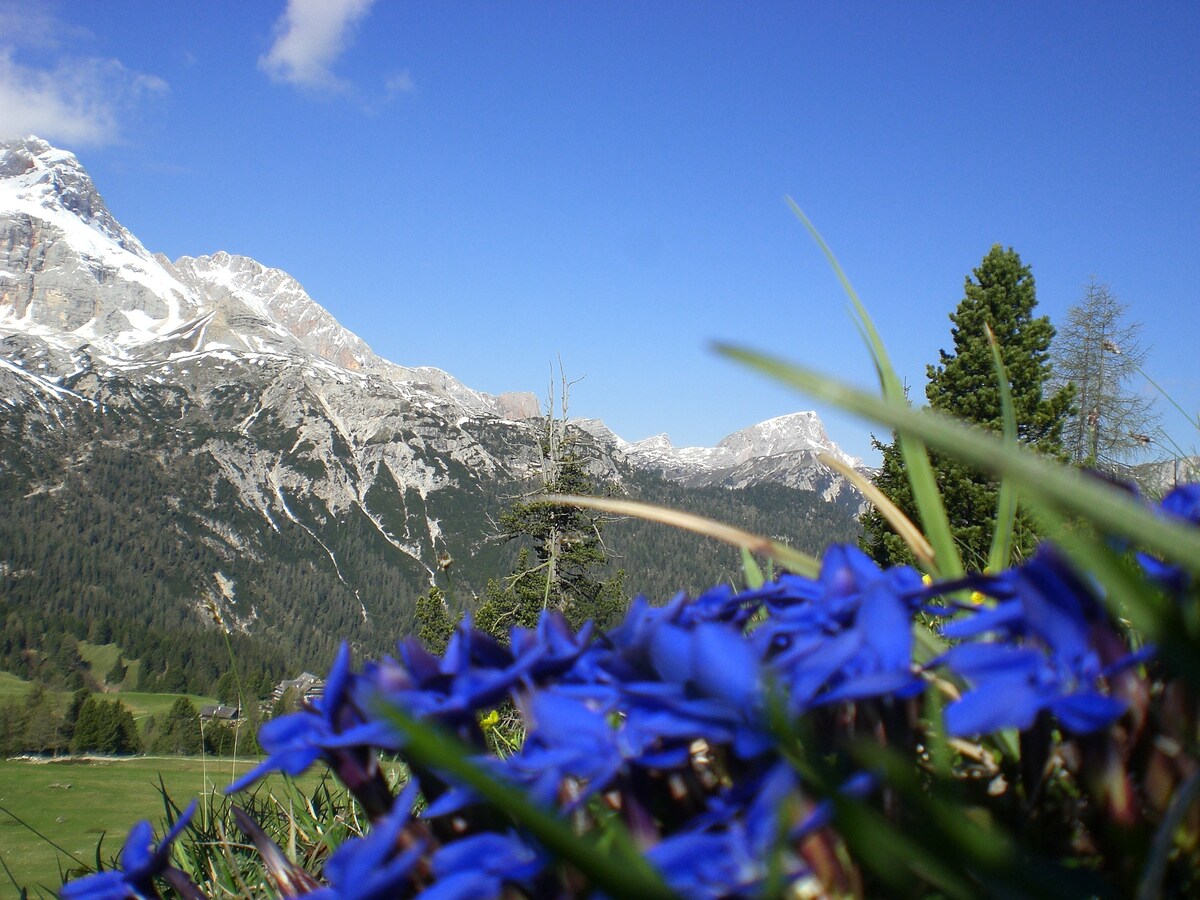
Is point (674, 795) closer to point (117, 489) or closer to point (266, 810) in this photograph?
point (266, 810)

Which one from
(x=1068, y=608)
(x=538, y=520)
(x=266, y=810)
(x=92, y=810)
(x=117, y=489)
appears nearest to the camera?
(x=1068, y=608)

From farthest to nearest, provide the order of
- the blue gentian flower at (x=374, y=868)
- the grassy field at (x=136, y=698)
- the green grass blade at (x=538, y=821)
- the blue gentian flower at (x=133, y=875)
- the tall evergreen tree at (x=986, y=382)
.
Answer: the grassy field at (x=136, y=698) → the tall evergreen tree at (x=986, y=382) → the blue gentian flower at (x=133, y=875) → the blue gentian flower at (x=374, y=868) → the green grass blade at (x=538, y=821)

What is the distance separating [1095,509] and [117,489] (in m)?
220

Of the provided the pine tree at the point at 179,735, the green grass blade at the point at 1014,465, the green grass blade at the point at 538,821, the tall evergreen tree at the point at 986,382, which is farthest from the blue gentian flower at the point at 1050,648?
the pine tree at the point at 179,735

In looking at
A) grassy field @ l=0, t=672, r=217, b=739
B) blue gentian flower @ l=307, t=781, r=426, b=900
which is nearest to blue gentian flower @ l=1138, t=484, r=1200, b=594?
blue gentian flower @ l=307, t=781, r=426, b=900

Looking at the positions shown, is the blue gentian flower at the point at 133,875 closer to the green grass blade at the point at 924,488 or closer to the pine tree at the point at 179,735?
the green grass blade at the point at 924,488

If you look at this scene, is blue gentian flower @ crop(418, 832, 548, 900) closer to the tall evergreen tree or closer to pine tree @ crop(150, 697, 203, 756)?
the tall evergreen tree

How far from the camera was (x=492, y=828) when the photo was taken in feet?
2.81

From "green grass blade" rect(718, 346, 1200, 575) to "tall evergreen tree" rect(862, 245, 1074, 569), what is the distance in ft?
65.4

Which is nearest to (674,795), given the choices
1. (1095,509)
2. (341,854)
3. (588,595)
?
(341,854)

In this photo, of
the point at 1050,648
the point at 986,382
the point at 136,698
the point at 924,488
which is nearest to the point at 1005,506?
the point at 924,488

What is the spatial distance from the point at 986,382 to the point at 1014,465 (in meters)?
26.4

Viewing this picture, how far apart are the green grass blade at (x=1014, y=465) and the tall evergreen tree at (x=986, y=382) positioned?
19938mm

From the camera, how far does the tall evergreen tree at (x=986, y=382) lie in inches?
809
